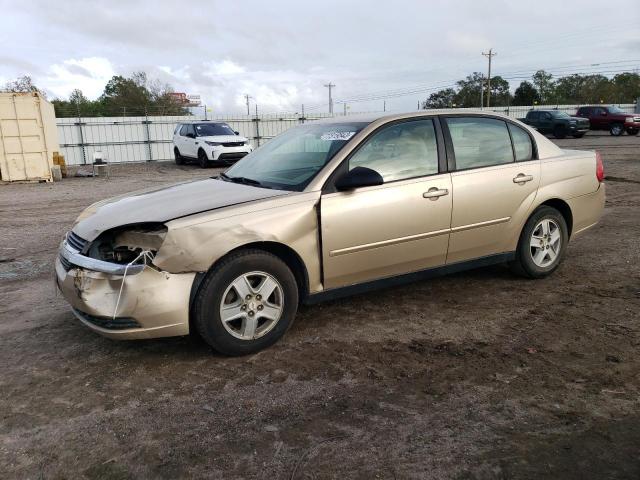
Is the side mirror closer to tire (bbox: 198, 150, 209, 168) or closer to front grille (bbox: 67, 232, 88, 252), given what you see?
front grille (bbox: 67, 232, 88, 252)

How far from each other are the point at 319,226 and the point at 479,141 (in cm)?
182

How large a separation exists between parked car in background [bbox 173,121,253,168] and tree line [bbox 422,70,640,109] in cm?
4883

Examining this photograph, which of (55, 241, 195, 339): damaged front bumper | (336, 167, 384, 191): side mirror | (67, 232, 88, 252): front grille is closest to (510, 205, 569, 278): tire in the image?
(336, 167, 384, 191): side mirror

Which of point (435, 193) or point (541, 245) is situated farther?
point (541, 245)

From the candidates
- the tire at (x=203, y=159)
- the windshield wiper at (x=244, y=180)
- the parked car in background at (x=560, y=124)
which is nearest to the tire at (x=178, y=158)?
the tire at (x=203, y=159)

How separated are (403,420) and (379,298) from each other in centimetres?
197

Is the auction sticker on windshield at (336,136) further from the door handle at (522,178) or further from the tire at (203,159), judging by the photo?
the tire at (203,159)

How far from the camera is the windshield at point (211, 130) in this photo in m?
20.2

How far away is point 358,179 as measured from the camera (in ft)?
12.6

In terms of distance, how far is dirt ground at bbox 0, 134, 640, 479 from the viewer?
2523 millimetres

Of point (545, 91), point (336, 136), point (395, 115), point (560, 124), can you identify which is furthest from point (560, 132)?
point (545, 91)

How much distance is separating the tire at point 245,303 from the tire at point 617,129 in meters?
31.6

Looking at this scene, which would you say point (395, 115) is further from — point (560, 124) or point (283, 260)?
point (560, 124)

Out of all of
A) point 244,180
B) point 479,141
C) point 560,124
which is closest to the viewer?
point 244,180
